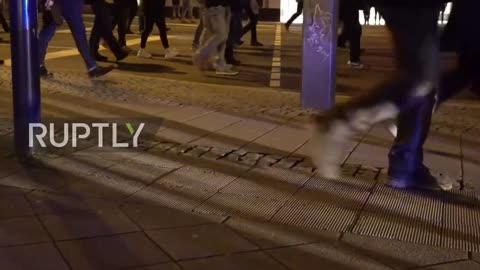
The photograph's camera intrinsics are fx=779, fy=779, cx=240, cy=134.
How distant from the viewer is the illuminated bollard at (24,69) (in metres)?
5.02

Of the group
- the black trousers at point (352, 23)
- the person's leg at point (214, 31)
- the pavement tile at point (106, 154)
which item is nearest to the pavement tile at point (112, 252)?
the pavement tile at point (106, 154)

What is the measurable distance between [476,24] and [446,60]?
0.26m

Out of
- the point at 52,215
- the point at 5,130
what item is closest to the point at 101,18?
the point at 5,130

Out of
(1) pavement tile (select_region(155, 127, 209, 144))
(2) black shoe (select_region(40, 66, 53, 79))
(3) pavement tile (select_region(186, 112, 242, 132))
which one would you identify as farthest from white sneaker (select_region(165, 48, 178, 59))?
(1) pavement tile (select_region(155, 127, 209, 144))

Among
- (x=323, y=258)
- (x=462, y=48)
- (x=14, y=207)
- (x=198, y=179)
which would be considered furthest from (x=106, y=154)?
(x=462, y=48)

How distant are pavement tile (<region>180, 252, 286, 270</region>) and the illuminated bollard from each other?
221 cm

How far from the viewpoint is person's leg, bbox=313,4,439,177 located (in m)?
3.09

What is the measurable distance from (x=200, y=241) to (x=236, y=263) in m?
0.33

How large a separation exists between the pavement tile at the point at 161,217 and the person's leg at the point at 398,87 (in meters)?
0.94

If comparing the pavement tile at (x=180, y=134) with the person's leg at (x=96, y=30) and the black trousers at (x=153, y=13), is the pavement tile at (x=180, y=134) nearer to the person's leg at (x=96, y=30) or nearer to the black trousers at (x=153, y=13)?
the person's leg at (x=96, y=30)

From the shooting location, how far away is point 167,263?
3402mm

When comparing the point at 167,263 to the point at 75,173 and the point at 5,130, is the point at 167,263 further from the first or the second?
the point at 5,130

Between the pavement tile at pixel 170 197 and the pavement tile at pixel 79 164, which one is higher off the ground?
the pavement tile at pixel 79 164

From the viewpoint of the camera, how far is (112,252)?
3.52 metres
